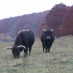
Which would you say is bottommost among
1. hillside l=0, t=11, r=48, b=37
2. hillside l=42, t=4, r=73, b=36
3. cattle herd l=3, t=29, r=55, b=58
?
hillside l=0, t=11, r=48, b=37

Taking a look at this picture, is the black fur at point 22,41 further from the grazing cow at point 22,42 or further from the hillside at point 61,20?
the hillside at point 61,20

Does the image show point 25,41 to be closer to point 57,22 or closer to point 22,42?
point 22,42

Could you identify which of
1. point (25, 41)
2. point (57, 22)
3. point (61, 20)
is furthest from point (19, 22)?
point (25, 41)

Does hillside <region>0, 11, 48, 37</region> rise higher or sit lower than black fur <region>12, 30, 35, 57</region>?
lower

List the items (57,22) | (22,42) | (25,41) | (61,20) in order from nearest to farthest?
(22,42) < (25,41) < (61,20) < (57,22)

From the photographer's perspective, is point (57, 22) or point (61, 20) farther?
point (57, 22)

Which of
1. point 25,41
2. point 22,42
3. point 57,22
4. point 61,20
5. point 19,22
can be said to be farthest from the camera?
point 19,22

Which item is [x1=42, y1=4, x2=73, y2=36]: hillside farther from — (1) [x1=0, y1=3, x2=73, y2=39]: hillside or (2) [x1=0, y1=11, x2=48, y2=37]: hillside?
(2) [x1=0, y1=11, x2=48, y2=37]: hillside

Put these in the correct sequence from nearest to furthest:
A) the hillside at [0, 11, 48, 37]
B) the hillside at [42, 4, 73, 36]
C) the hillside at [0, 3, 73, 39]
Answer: the hillside at [42, 4, 73, 36]
the hillside at [0, 3, 73, 39]
the hillside at [0, 11, 48, 37]

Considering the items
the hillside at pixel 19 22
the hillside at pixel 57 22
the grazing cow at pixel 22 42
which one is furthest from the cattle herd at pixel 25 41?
the hillside at pixel 19 22

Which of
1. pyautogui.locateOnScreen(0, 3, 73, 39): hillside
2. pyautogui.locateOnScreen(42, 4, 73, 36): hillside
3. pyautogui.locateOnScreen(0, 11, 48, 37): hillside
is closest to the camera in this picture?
pyautogui.locateOnScreen(42, 4, 73, 36): hillside

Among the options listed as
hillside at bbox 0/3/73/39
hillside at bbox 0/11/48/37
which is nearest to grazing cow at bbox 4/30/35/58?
hillside at bbox 0/3/73/39

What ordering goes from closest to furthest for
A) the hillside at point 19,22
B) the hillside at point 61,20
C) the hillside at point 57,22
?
the hillside at point 61,20 < the hillside at point 57,22 < the hillside at point 19,22

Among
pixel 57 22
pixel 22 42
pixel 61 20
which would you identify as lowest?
pixel 57 22
